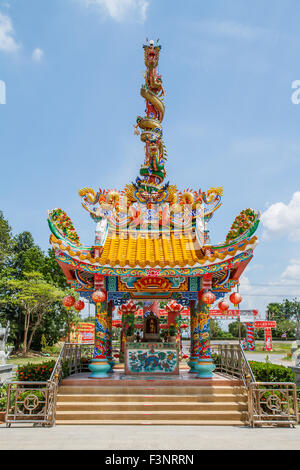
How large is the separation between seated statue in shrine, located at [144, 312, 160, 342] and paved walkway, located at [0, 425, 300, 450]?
4926 millimetres

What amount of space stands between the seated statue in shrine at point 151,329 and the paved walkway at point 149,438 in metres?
4.93

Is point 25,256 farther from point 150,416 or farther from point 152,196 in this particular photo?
point 150,416

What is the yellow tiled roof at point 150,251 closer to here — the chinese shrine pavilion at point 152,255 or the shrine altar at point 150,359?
the chinese shrine pavilion at point 152,255

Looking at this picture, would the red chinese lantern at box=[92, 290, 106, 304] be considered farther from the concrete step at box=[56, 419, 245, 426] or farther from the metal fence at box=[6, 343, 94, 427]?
the concrete step at box=[56, 419, 245, 426]

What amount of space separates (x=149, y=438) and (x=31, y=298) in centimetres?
2835

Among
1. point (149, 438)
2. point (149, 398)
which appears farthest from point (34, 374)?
point (149, 438)

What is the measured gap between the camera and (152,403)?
25.5ft

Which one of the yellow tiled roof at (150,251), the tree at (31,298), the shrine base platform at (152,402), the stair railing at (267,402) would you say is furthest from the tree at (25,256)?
the stair railing at (267,402)

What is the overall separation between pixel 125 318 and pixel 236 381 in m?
7.00

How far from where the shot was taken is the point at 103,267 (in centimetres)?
891

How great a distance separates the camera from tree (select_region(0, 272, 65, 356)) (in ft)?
105

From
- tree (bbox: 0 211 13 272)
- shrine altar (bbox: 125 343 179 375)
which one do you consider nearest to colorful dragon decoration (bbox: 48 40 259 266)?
shrine altar (bbox: 125 343 179 375)

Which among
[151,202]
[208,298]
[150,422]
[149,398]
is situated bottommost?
[150,422]
